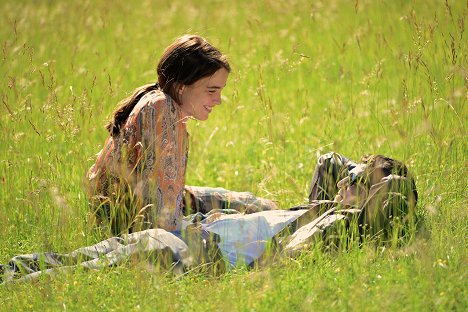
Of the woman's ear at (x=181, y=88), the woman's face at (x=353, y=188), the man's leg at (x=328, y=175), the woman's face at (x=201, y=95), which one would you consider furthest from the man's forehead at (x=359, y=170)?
the woman's ear at (x=181, y=88)

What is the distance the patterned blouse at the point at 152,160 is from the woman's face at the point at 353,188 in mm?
806

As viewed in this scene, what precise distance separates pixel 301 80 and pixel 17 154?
10.9 ft

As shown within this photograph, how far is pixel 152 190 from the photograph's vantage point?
423cm

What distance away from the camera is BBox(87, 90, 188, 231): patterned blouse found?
4477mm

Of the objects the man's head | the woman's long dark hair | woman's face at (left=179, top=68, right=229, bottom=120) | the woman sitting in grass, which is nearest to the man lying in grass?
the man's head

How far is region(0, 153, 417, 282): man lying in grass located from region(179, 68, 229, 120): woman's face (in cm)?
46

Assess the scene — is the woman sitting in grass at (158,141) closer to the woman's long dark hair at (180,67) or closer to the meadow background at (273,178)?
the woman's long dark hair at (180,67)

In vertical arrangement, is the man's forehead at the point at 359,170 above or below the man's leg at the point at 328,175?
above

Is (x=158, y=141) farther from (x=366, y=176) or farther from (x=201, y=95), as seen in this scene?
(x=366, y=176)

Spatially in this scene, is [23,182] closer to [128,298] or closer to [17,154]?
[17,154]

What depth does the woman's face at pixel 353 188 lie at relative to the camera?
4.55 metres

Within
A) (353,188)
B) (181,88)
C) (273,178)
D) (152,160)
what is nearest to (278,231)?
(353,188)

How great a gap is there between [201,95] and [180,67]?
18 centimetres

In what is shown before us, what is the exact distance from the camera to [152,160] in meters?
4.51
